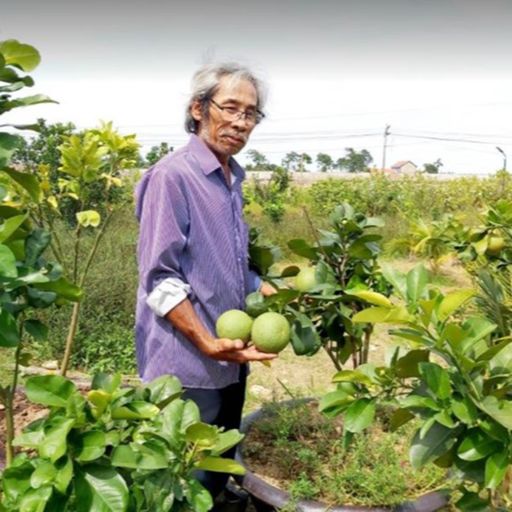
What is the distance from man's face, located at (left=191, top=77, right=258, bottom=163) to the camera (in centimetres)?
177

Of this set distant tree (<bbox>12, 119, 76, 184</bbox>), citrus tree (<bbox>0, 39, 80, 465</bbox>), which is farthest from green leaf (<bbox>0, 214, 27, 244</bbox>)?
distant tree (<bbox>12, 119, 76, 184</bbox>)

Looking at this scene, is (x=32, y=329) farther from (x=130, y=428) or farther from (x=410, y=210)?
(x=410, y=210)

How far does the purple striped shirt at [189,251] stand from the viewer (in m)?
1.71

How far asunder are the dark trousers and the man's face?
0.80 meters

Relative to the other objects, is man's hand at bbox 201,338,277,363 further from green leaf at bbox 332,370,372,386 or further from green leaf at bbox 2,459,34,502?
green leaf at bbox 2,459,34,502

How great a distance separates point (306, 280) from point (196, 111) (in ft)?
2.18

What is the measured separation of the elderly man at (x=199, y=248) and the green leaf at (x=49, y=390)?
0.74 meters

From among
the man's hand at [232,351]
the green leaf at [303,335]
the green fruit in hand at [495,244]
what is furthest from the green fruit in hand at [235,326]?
the green fruit in hand at [495,244]

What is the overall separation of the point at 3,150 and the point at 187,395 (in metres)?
1.09

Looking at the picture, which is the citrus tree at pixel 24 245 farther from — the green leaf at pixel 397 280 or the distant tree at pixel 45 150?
the distant tree at pixel 45 150

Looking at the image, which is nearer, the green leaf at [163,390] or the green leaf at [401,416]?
the green leaf at [163,390]

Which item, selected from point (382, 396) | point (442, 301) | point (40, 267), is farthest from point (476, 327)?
point (40, 267)

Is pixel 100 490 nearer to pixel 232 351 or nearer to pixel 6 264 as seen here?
pixel 6 264

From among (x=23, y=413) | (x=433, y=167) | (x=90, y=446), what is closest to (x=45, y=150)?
(x=23, y=413)
